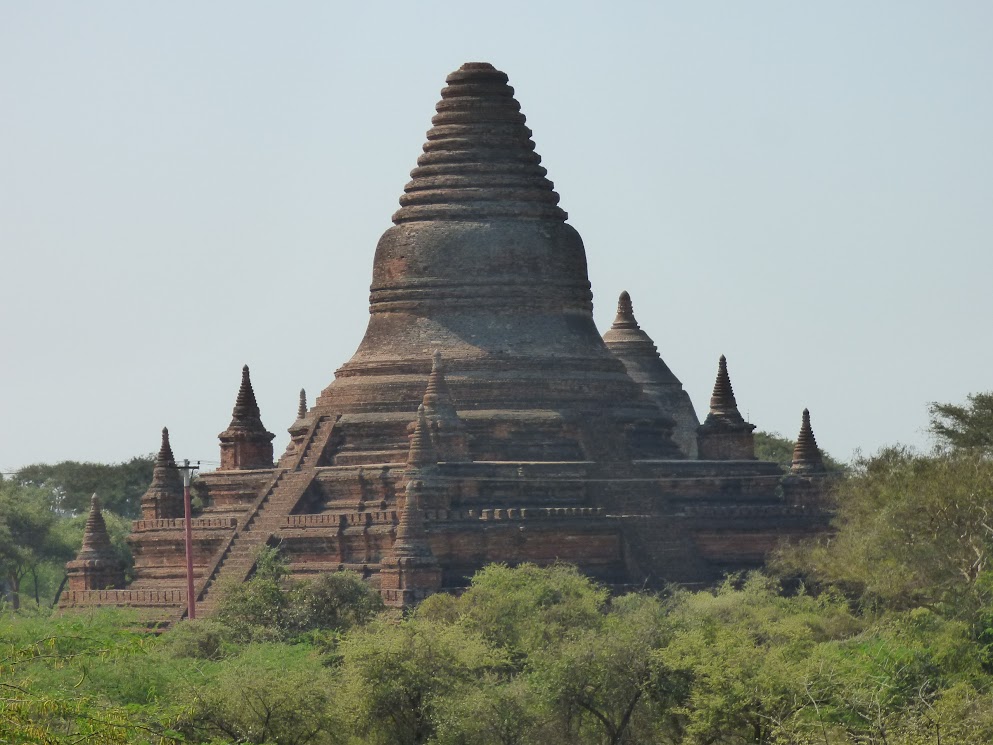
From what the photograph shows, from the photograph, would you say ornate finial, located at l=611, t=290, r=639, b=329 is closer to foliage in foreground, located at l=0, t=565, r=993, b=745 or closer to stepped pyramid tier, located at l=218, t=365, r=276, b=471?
stepped pyramid tier, located at l=218, t=365, r=276, b=471

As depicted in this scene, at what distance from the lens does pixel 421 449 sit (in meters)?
56.9

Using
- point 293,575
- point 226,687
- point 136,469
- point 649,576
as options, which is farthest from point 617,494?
point 136,469

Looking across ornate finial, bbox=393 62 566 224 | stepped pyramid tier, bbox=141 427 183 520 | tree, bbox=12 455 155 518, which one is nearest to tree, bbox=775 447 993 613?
ornate finial, bbox=393 62 566 224

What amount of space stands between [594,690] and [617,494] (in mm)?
16846

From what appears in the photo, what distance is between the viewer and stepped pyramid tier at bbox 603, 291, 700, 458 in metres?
71.6

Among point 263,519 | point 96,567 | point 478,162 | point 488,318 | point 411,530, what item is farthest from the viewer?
point 478,162

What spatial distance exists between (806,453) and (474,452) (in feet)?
25.3

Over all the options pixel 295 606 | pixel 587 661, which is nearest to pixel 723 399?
pixel 295 606

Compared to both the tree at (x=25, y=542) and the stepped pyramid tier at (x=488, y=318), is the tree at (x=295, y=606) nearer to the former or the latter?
the stepped pyramid tier at (x=488, y=318)

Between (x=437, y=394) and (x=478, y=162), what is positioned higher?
(x=478, y=162)

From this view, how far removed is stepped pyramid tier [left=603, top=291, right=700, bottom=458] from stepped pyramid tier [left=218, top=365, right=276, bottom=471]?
35.3ft

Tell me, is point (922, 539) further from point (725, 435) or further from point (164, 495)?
point (164, 495)

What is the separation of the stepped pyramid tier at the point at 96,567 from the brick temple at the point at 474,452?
46 millimetres

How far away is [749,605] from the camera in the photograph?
51219 mm
